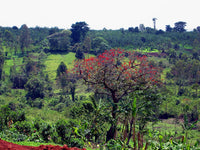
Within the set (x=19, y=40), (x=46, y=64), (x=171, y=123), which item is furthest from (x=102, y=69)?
(x=19, y=40)

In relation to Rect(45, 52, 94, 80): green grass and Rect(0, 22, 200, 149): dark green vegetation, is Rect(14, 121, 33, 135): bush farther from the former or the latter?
Rect(45, 52, 94, 80): green grass

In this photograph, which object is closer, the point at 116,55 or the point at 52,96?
the point at 116,55

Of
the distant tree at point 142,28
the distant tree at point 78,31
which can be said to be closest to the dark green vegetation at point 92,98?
the distant tree at point 78,31

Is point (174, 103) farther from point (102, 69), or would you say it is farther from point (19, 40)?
point (19, 40)

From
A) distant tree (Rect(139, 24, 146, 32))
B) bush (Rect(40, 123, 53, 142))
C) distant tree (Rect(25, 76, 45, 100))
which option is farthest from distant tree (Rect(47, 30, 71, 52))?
bush (Rect(40, 123, 53, 142))

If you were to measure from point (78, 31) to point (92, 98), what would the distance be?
188 ft

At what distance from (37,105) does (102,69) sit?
2058cm

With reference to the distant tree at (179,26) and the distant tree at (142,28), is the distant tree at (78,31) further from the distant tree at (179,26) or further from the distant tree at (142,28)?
the distant tree at (179,26)

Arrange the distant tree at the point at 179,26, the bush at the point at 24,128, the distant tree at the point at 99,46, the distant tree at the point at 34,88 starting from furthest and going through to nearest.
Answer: the distant tree at the point at 179,26 < the distant tree at the point at 99,46 < the distant tree at the point at 34,88 < the bush at the point at 24,128

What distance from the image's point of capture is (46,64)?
46656mm

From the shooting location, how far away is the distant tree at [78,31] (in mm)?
62656

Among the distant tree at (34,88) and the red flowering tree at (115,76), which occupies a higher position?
the red flowering tree at (115,76)

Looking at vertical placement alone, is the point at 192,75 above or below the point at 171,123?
above

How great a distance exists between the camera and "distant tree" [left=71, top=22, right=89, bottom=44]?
62.7 meters
